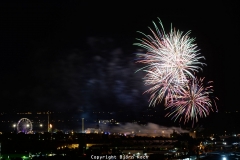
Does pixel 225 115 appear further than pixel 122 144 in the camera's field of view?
Yes

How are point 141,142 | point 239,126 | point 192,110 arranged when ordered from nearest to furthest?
point 192,110
point 141,142
point 239,126

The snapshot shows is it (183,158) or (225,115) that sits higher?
(225,115)

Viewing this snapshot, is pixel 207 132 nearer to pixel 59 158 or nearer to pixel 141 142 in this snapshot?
pixel 141 142

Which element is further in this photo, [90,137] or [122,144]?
[90,137]

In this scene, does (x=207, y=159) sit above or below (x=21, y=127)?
below

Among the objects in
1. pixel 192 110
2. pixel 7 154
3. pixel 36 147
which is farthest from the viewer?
pixel 36 147

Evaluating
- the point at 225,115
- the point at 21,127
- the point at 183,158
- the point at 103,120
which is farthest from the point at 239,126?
the point at 183,158

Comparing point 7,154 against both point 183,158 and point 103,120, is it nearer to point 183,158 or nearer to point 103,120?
point 183,158

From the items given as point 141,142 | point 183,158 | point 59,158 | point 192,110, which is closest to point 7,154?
point 59,158

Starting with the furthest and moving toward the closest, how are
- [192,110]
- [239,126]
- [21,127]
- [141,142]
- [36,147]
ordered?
[239,126] → [141,142] → [21,127] → [36,147] → [192,110]
